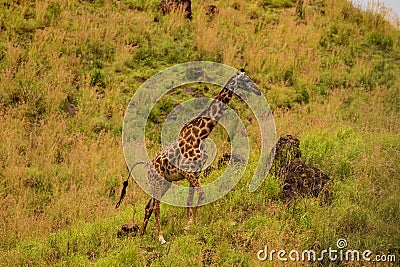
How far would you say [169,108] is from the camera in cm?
1380

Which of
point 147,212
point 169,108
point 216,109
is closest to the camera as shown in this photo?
point 147,212

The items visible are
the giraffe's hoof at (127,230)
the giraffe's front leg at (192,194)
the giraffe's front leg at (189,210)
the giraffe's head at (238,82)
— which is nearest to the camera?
the giraffe's front leg at (192,194)

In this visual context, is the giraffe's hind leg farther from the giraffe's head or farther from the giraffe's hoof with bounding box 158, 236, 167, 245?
the giraffe's head

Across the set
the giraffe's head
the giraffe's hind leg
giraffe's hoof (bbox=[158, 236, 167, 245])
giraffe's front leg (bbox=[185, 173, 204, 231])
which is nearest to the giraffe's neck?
the giraffe's head

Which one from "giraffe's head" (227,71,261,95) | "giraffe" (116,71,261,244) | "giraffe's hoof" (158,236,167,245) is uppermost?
"giraffe's head" (227,71,261,95)

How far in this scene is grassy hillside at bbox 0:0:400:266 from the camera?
7.84 m

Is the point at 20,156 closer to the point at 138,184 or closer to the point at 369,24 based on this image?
the point at 138,184

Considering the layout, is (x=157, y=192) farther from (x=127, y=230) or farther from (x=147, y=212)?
(x=127, y=230)

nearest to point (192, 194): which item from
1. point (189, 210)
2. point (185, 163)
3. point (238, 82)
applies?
point (189, 210)

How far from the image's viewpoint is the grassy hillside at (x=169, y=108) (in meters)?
7.84

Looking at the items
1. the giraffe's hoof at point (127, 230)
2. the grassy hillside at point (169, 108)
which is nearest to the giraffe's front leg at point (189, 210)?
the grassy hillside at point (169, 108)

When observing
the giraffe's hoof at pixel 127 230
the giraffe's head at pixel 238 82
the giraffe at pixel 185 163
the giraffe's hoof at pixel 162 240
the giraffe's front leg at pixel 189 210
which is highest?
the giraffe's head at pixel 238 82

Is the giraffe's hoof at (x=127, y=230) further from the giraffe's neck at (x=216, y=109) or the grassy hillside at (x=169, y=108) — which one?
the giraffe's neck at (x=216, y=109)

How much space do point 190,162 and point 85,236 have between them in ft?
6.68
